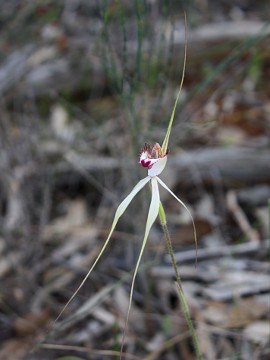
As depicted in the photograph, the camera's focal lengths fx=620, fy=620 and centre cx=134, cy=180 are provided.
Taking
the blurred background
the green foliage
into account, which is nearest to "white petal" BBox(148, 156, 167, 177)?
the blurred background

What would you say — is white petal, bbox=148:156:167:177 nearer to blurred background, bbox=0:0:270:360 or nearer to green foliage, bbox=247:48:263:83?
blurred background, bbox=0:0:270:360

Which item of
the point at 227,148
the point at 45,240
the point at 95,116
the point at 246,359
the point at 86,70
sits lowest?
the point at 246,359

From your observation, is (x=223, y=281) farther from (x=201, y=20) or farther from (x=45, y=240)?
(x=201, y=20)

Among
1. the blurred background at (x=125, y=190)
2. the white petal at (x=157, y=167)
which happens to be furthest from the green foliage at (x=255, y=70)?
the white petal at (x=157, y=167)

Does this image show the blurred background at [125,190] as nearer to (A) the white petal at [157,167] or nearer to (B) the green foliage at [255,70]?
(B) the green foliage at [255,70]

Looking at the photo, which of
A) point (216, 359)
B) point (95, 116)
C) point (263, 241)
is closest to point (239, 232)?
point (263, 241)

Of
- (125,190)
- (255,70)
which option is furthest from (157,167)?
(255,70)

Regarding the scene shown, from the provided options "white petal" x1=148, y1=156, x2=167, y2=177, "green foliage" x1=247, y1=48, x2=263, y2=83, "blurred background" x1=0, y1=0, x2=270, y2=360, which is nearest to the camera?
"white petal" x1=148, y1=156, x2=167, y2=177

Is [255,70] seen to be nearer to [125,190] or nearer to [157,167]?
[125,190]
